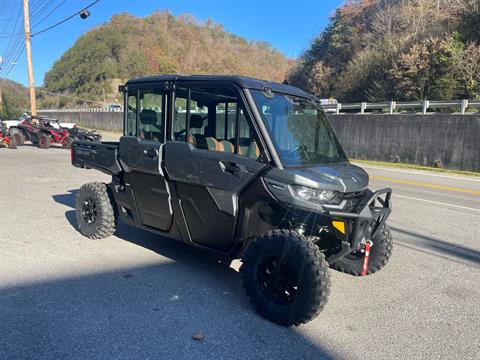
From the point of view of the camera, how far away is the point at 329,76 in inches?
1750

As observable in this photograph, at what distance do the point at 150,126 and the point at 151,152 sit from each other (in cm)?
36

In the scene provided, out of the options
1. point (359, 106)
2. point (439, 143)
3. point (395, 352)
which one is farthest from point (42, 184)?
point (359, 106)

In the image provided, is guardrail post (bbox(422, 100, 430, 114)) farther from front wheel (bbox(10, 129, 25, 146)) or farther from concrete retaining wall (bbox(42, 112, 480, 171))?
front wheel (bbox(10, 129, 25, 146))

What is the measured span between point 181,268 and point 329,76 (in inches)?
1686

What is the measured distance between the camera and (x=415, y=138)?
2217cm

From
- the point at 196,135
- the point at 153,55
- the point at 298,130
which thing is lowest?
the point at 196,135

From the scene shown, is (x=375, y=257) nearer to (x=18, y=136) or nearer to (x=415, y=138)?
(x=415, y=138)

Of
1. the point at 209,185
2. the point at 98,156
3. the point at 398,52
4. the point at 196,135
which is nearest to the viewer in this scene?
the point at 209,185

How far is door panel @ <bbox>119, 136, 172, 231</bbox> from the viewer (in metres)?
4.54

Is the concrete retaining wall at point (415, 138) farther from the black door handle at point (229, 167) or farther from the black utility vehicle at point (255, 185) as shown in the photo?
the black door handle at point (229, 167)

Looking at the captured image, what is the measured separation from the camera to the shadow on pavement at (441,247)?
545cm

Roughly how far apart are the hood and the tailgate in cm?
257

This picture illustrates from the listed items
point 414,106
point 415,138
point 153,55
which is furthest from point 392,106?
point 153,55

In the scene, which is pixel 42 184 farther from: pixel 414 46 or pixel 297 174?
pixel 414 46
